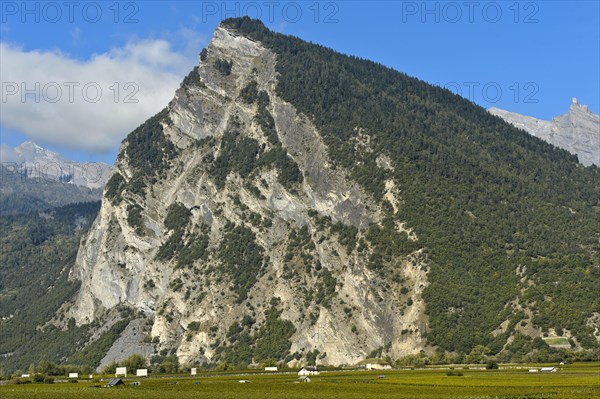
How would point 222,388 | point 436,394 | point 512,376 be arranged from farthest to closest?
point 512,376 → point 222,388 → point 436,394

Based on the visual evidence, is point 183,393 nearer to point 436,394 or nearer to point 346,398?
point 346,398

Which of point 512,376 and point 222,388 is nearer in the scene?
point 222,388

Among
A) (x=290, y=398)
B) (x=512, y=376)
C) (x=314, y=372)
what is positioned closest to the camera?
(x=290, y=398)

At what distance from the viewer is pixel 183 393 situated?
117312 millimetres

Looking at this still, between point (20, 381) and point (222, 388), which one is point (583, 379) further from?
point (20, 381)

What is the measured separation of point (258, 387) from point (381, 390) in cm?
2005

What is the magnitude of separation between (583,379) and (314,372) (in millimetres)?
66366

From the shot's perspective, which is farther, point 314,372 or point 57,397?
point 314,372

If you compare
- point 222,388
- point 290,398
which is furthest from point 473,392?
point 222,388

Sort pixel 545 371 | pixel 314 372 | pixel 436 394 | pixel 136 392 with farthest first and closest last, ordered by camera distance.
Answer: pixel 314 372 → pixel 545 371 → pixel 136 392 → pixel 436 394

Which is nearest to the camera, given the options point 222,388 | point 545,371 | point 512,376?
point 222,388

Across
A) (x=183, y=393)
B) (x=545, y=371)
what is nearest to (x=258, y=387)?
(x=183, y=393)

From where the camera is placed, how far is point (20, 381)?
172250 mm

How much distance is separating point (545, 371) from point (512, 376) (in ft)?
52.5
